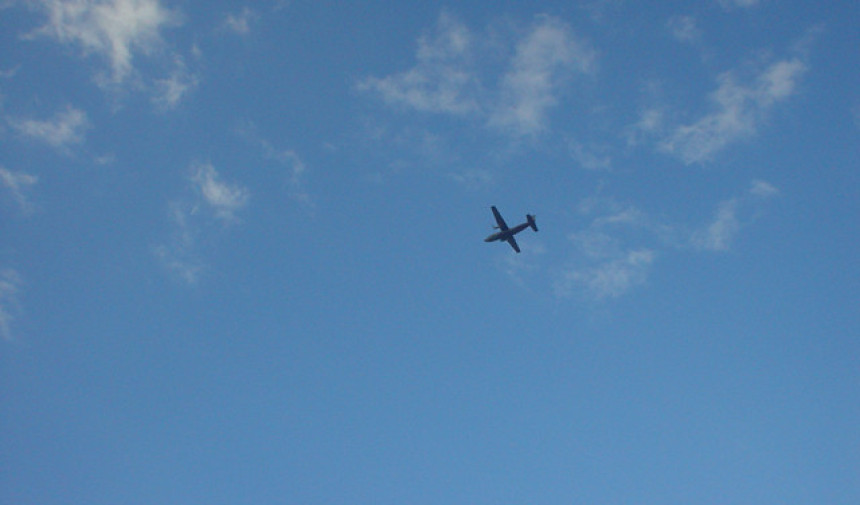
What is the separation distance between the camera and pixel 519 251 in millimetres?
175625

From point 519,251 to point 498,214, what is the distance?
9791 mm

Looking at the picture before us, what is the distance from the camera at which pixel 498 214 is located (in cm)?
17200
